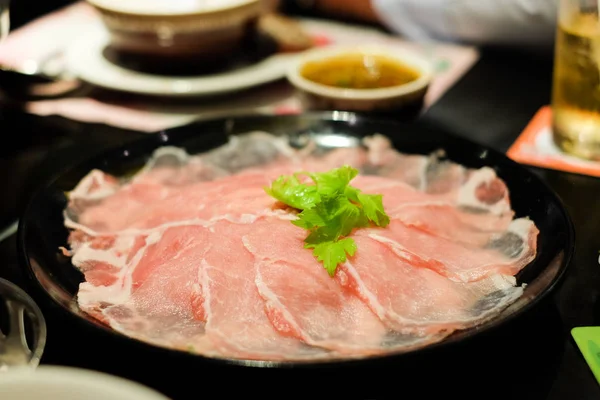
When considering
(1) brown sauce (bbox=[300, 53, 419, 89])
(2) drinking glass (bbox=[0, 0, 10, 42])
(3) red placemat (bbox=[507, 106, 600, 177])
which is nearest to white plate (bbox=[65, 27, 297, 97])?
(1) brown sauce (bbox=[300, 53, 419, 89])

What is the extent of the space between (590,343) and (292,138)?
86 centimetres

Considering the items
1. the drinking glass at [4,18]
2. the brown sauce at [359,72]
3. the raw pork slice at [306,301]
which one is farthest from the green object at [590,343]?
the drinking glass at [4,18]

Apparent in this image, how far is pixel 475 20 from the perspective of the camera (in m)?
2.43

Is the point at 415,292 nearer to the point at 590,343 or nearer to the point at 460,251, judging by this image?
the point at 460,251

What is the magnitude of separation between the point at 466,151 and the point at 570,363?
60cm

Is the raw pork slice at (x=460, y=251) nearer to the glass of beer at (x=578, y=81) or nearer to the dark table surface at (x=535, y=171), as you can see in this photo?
the dark table surface at (x=535, y=171)

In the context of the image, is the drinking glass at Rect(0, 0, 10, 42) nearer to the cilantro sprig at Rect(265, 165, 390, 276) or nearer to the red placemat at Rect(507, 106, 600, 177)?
the cilantro sprig at Rect(265, 165, 390, 276)

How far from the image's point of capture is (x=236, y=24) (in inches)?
82.0

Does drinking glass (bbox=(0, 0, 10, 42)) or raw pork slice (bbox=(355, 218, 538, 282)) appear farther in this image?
drinking glass (bbox=(0, 0, 10, 42))

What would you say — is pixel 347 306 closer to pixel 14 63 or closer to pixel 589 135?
pixel 589 135

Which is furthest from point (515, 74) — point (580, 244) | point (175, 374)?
point (175, 374)

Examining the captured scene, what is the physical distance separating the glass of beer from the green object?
2.41ft

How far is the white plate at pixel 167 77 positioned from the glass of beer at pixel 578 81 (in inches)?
35.3

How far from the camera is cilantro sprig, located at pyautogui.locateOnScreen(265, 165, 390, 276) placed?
109 cm
